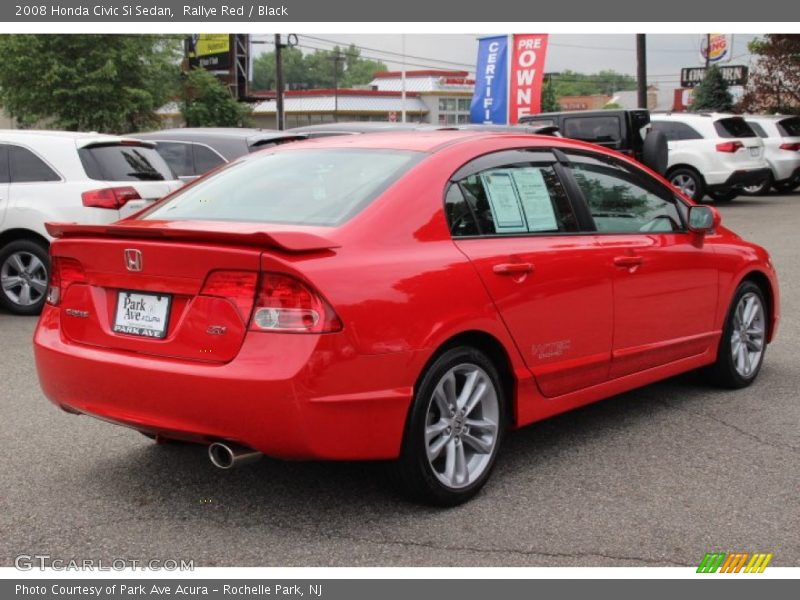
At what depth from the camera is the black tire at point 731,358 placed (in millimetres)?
6387

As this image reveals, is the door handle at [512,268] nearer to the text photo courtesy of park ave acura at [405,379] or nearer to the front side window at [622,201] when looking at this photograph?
the text photo courtesy of park ave acura at [405,379]

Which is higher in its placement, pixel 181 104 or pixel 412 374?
pixel 181 104

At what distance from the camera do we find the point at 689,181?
21.3 metres

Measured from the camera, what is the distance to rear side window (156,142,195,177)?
13.0 metres

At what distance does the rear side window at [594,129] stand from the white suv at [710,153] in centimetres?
250

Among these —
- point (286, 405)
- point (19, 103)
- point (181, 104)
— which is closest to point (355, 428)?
point (286, 405)

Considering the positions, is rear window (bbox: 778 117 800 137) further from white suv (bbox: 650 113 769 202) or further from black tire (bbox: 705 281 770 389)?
black tire (bbox: 705 281 770 389)

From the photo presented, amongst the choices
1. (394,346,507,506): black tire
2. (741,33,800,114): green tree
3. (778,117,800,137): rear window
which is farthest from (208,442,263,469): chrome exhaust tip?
(741,33,800,114): green tree

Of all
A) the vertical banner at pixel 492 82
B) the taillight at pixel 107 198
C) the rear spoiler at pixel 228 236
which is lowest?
the rear spoiler at pixel 228 236

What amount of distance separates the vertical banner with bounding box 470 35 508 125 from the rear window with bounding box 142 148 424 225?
73.5 feet

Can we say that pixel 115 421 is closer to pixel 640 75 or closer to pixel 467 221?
pixel 467 221

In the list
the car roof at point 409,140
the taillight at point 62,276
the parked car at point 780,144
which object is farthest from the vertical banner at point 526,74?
the taillight at point 62,276

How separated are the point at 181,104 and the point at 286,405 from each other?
195 ft

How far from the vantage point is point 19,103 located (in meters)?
35.4
